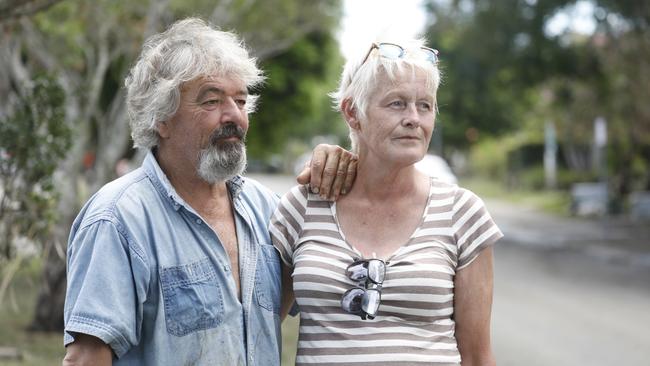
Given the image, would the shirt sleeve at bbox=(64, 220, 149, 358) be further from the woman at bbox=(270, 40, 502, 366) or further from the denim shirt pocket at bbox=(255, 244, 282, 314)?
the woman at bbox=(270, 40, 502, 366)

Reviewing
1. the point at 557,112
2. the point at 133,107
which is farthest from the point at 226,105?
the point at 557,112

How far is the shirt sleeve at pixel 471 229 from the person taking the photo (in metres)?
2.84

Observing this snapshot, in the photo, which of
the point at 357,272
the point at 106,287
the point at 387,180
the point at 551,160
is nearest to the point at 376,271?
the point at 357,272

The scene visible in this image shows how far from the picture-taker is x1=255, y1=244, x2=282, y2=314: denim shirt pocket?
285cm

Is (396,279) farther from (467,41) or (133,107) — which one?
(467,41)

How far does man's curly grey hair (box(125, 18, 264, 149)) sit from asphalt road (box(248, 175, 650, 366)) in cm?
580

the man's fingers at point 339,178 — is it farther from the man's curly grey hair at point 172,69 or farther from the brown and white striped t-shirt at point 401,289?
the man's curly grey hair at point 172,69

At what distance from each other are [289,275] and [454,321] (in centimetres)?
56

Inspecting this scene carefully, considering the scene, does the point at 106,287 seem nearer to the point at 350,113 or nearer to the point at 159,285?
the point at 159,285

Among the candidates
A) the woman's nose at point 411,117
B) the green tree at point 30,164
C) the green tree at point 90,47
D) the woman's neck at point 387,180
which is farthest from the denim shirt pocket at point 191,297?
the green tree at point 30,164

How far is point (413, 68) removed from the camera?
9.28ft

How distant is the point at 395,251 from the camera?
9.37 ft

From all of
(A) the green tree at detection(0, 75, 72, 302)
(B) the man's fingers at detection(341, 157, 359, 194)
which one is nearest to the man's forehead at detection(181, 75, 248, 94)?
(B) the man's fingers at detection(341, 157, 359, 194)

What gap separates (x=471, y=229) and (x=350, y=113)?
0.54m
